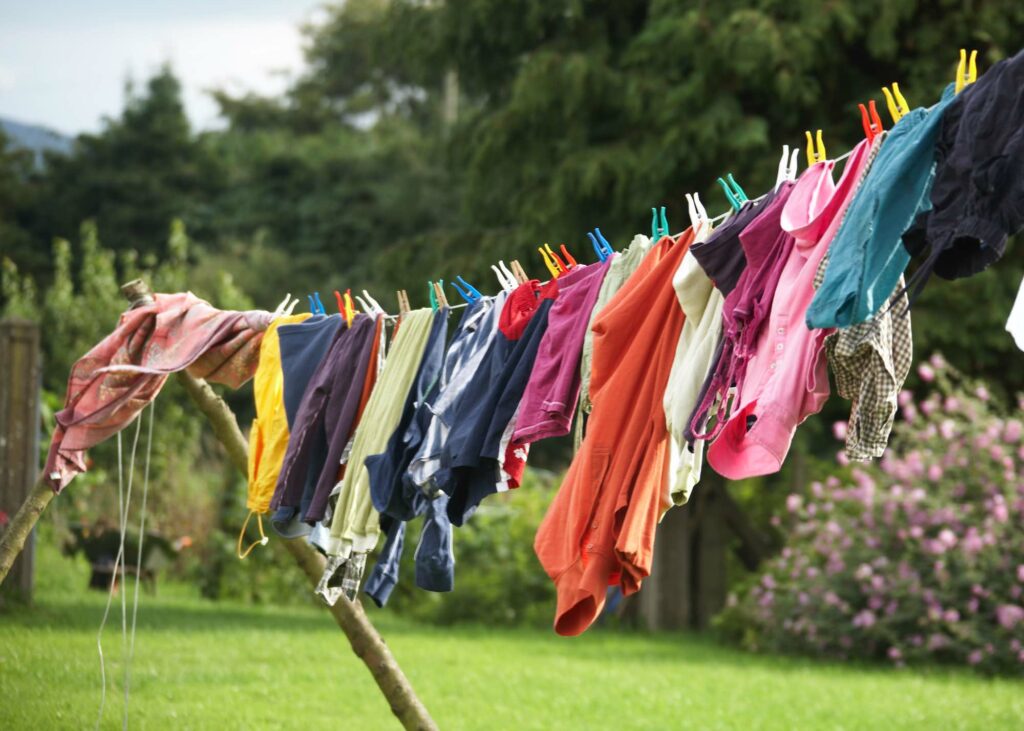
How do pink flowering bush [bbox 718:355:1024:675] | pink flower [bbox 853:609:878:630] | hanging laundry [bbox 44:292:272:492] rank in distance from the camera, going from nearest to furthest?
hanging laundry [bbox 44:292:272:492] < pink flowering bush [bbox 718:355:1024:675] < pink flower [bbox 853:609:878:630]

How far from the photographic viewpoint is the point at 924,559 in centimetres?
792

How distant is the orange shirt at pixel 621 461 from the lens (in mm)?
2875

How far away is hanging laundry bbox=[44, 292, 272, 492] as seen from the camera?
4508 millimetres

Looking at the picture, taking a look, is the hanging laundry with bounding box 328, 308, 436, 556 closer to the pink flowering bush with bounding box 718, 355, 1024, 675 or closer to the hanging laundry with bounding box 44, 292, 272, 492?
the hanging laundry with bounding box 44, 292, 272, 492

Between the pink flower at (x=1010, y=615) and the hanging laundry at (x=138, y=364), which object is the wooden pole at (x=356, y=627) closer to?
the hanging laundry at (x=138, y=364)

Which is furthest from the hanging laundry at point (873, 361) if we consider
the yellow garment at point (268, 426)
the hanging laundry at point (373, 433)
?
the yellow garment at point (268, 426)

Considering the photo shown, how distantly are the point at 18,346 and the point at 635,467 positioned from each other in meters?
5.54

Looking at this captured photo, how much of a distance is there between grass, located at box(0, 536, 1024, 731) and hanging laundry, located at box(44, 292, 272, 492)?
1216 mm

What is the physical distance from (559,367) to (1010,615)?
5.05 meters

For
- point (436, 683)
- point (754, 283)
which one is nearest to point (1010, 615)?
point (436, 683)

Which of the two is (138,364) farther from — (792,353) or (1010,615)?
(1010,615)

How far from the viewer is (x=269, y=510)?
164 inches

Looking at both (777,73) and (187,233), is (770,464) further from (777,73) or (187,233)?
(187,233)

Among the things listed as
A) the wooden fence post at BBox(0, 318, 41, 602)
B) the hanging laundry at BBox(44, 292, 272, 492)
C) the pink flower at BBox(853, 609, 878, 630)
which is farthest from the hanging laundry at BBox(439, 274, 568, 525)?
the pink flower at BBox(853, 609, 878, 630)
